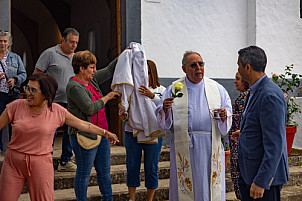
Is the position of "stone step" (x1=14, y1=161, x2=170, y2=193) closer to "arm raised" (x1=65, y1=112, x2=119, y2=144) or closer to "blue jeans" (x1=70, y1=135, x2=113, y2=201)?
"blue jeans" (x1=70, y1=135, x2=113, y2=201)

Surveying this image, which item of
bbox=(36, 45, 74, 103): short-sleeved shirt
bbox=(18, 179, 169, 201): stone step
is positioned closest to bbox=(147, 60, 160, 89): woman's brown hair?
bbox=(36, 45, 74, 103): short-sleeved shirt

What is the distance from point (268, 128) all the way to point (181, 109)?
1391 millimetres

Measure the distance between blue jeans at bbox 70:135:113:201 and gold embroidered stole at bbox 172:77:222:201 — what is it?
77cm

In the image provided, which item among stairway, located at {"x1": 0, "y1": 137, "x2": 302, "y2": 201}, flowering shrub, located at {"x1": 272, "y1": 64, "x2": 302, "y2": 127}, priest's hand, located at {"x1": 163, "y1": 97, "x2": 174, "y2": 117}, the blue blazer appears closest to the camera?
the blue blazer

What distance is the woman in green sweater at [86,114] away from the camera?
3.59 meters

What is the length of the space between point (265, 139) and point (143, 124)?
1879mm

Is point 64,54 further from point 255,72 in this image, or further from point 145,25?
point 255,72

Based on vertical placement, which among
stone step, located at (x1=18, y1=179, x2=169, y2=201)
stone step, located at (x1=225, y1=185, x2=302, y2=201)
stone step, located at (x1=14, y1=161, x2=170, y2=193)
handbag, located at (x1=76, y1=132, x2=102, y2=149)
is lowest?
stone step, located at (x1=225, y1=185, x2=302, y2=201)

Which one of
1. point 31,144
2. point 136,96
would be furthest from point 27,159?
point 136,96

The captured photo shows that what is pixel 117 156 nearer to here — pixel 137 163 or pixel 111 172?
pixel 111 172

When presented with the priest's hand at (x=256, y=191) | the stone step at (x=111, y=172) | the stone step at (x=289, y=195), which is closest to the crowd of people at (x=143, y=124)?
the priest's hand at (x=256, y=191)

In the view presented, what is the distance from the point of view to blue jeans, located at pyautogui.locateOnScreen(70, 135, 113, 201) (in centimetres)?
360

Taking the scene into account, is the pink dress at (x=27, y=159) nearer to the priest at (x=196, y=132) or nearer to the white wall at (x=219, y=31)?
the priest at (x=196, y=132)

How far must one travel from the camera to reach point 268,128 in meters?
2.53
